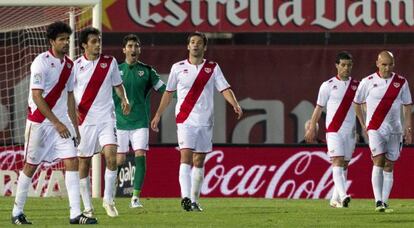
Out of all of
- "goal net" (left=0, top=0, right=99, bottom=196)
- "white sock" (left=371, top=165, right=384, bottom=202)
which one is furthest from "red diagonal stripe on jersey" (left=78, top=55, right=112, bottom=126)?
"goal net" (left=0, top=0, right=99, bottom=196)

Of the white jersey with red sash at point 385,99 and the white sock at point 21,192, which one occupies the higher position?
the white jersey with red sash at point 385,99

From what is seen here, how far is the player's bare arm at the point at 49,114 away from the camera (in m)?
12.8

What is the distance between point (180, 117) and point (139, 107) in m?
1.17

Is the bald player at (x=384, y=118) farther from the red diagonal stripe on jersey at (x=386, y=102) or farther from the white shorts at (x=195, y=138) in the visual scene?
the white shorts at (x=195, y=138)

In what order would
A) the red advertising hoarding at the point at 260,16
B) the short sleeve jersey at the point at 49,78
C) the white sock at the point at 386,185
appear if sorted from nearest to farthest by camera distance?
the short sleeve jersey at the point at 49,78 → the white sock at the point at 386,185 → the red advertising hoarding at the point at 260,16

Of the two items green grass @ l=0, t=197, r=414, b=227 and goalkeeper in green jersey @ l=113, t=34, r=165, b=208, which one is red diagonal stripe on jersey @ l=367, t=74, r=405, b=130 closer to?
green grass @ l=0, t=197, r=414, b=227

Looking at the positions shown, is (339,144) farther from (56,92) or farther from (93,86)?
(56,92)

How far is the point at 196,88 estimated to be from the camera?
1551 centimetres

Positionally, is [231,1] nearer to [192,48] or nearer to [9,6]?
[9,6]

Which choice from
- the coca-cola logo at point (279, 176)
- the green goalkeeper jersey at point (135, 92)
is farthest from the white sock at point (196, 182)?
the coca-cola logo at point (279, 176)

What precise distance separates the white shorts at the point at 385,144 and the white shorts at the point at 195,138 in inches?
67.7

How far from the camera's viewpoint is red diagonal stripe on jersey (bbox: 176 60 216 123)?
15.5 metres

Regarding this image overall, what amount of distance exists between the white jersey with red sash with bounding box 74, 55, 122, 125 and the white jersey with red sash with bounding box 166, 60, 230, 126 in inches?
60.7

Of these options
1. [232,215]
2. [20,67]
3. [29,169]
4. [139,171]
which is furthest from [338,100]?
[20,67]
